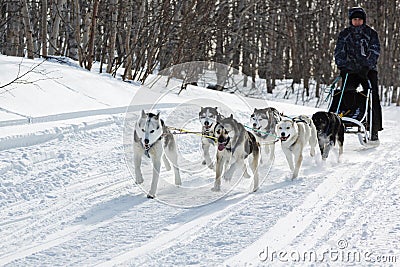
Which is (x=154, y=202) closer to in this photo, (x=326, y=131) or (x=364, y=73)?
(x=326, y=131)

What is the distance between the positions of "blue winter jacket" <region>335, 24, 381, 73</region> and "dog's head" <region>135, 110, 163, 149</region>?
13.2ft

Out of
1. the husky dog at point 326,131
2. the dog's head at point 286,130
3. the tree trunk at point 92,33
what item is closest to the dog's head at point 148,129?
the dog's head at point 286,130

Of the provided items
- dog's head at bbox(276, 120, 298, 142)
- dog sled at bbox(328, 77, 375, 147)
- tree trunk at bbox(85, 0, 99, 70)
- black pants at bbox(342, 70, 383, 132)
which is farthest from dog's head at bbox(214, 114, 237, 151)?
tree trunk at bbox(85, 0, 99, 70)

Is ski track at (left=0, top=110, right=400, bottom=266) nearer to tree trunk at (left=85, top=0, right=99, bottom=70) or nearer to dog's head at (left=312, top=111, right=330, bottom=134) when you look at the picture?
dog's head at (left=312, top=111, right=330, bottom=134)

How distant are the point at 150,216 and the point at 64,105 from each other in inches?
121

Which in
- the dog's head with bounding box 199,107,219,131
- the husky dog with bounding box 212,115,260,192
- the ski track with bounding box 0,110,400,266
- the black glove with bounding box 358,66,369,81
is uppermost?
the black glove with bounding box 358,66,369,81

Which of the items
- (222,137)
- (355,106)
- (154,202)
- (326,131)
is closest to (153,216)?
(154,202)

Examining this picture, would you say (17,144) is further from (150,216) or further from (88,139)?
(150,216)

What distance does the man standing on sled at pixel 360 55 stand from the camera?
723 centimetres

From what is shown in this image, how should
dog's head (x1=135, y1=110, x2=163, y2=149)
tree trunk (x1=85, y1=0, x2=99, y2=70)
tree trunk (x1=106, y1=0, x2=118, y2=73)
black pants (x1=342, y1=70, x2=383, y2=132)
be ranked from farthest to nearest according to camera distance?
tree trunk (x1=106, y1=0, x2=118, y2=73), tree trunk (x1=85, y1=0, x2=99, y2=70), black pants (x1=342, y1=70, x2=383, y2=132), dog's head (x1=135, y1=110, x2=163, y2=149)

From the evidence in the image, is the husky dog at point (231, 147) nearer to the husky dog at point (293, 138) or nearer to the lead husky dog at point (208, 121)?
the lead husky dog at point (208, 121)

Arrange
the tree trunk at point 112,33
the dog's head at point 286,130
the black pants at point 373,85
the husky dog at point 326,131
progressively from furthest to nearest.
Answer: the tree trunk at point 112,33
the black pants at point 373,85
the husky dog at point 326,131
the dog's head at point 286,130

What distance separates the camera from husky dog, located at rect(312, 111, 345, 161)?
6172 millimetres

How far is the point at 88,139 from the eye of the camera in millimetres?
5766
